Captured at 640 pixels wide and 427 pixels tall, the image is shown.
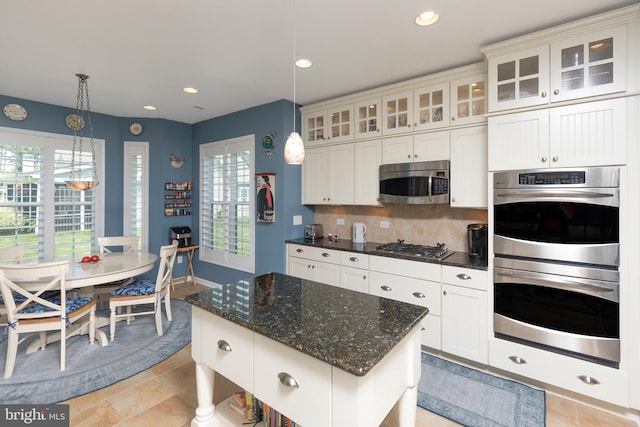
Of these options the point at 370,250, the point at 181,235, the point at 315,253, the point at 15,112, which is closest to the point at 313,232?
the point at 315,253

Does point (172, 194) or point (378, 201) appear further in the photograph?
point (172, 194)

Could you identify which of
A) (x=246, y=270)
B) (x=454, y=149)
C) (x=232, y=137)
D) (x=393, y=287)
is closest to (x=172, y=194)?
(x=232, y=137)

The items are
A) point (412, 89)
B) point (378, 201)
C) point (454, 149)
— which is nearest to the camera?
point (454, 149)

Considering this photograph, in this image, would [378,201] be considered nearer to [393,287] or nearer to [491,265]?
[393,287]

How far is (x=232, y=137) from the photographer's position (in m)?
4.45

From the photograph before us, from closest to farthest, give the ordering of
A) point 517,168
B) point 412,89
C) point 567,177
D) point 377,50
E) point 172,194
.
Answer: point 567,177
point 517,168
point 377,50
point 412,89
point 172,194

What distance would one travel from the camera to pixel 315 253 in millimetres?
3553

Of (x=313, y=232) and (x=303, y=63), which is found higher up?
(x=303, y=63)

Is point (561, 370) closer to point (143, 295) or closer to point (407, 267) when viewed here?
point (407, 267)

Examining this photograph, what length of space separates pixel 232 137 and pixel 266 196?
1.17 meters

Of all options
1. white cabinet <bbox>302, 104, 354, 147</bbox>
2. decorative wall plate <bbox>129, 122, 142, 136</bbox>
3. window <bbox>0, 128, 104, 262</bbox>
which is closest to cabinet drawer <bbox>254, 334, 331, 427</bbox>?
white cabinet <bbox>302, 104, 354, 147</bbox>

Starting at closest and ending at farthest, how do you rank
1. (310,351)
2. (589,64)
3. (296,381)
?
(310,351)
(296,381)
(589,64)

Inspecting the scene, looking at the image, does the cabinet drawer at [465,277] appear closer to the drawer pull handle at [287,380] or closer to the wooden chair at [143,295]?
the drawer pull handle at [287,380]

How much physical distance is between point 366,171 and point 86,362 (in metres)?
3.19
